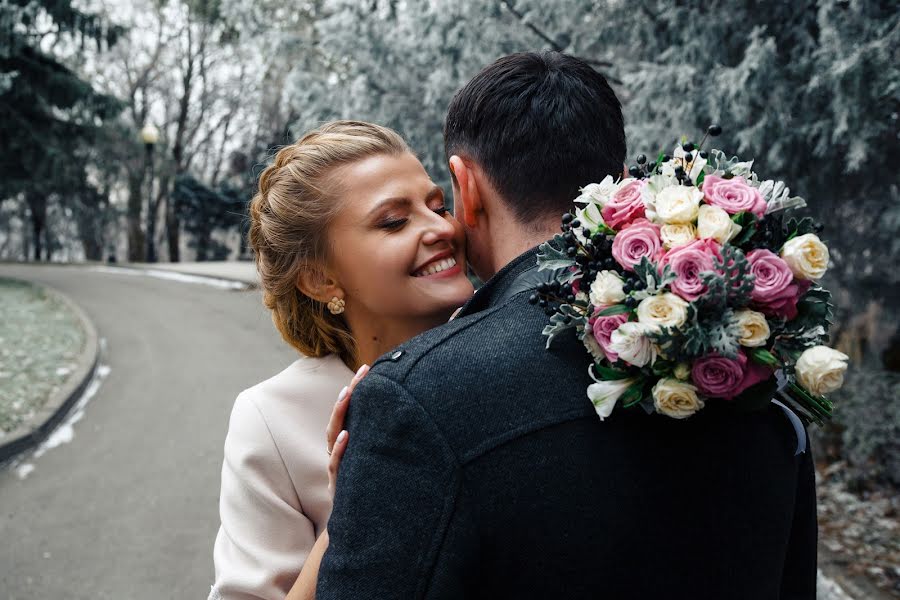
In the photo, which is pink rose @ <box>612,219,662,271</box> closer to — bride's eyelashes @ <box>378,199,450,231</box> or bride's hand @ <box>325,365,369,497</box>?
bride's hand @ <box>325,365,369,497</box>

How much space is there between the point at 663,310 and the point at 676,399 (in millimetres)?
140

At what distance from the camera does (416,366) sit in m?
1.27

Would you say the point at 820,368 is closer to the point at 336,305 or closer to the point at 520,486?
the point at 520,486

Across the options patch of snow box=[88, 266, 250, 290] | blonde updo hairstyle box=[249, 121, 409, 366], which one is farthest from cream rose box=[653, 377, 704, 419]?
patch of snow box=[88, 266, 250, 290]

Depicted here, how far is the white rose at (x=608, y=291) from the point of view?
4.11 ft

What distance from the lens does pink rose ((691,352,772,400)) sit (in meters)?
1.19

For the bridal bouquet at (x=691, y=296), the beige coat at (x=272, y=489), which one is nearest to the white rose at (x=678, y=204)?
the bridal bouquet at (x=691, y=296)

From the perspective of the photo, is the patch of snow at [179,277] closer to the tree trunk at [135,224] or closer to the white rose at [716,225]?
the tree trunk at [135,224]

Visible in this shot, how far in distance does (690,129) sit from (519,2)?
173cm

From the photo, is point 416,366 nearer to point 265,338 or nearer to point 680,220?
point 680,220

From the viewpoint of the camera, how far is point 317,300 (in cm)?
236

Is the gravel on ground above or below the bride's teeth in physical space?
below

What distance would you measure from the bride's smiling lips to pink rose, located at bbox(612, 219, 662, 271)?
34.0 inches

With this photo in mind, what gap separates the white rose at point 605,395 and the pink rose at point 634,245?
0.66 feet
